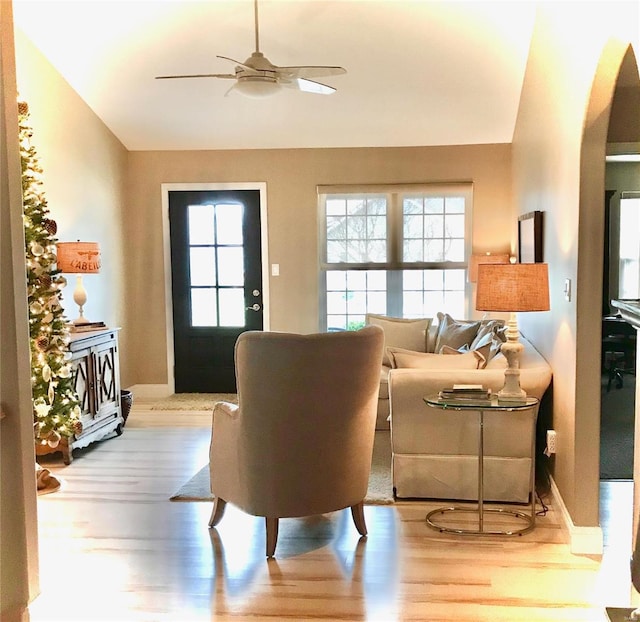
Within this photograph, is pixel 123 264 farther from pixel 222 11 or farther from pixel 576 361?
pixel 576 361

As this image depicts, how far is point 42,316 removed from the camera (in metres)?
4.19

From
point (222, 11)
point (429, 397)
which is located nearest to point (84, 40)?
point (222, 11)

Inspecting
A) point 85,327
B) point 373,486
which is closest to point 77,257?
Result: point 85,327

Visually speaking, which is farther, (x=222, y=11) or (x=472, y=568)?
(x=222, y=11)

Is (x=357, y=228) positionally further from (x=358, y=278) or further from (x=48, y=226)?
(x=48, y=226)

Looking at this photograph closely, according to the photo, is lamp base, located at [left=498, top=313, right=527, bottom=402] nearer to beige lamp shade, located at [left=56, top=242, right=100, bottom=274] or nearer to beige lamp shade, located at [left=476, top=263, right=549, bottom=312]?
beige lamp shade, located at [left=476, top=263, right=549, bottom=312]

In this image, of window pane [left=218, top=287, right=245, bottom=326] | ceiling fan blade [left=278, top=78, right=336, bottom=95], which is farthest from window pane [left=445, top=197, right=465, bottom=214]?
ceiling fan blade [left=278, top=78, right=336, bottom=95]

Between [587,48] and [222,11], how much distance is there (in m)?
2.70

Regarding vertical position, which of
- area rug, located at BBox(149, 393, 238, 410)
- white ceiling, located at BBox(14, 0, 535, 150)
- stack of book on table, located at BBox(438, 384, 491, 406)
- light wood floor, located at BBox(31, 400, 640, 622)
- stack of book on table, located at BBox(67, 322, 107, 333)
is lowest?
light wood floor, located at BBox(31, 400, 640, 622)

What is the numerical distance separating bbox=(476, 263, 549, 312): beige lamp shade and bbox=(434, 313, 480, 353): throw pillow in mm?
2143

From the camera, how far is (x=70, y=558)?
3275 mm

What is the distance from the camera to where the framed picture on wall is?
4.36m

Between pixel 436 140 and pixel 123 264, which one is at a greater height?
pixel 436 140

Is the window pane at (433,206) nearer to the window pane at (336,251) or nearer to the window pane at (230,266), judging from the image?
the window pane at (336,251)
